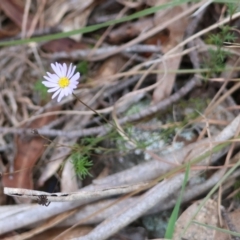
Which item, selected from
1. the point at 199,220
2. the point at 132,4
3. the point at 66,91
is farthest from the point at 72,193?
the point at 132,4

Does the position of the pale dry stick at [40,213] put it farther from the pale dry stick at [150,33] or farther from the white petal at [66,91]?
the pale dry stick at [150,33]

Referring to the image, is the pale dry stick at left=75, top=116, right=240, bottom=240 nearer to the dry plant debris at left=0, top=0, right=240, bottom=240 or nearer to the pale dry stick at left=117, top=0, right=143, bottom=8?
the dry plant debris at left=0, top=0, right=240, bottom=240

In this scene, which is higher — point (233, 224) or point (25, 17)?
point (25, 17)

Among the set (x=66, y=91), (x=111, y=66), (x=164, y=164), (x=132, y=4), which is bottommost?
(x=164, y=164)

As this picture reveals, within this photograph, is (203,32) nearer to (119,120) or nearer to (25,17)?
(119,120)


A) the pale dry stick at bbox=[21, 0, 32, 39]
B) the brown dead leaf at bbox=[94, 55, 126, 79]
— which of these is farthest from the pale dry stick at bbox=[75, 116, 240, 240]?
the pale dry stick at bbox=[21, 0, 32, 39]

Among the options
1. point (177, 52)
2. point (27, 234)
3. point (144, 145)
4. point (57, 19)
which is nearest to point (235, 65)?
point (177, 52)
